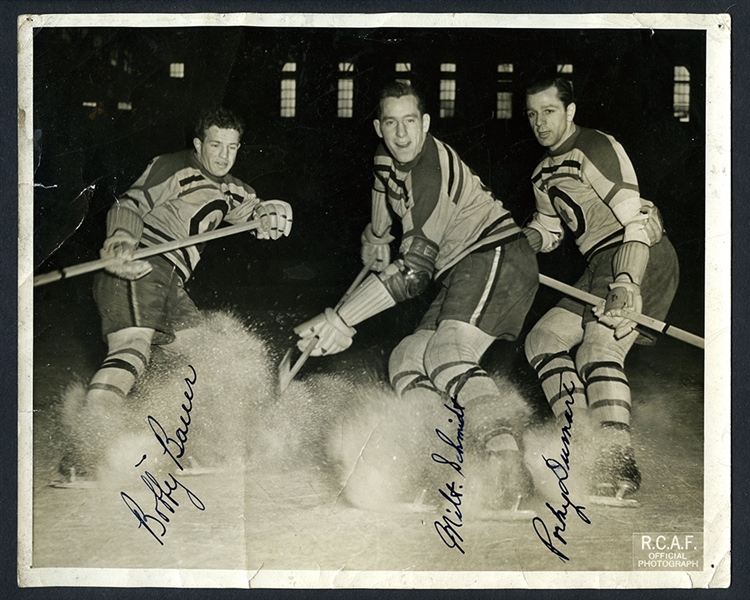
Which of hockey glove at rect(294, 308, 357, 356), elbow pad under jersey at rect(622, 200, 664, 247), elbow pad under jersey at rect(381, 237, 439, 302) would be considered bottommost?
hockey glove at rect(294, 308, 357, 356)

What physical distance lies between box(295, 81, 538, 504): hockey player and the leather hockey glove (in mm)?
363

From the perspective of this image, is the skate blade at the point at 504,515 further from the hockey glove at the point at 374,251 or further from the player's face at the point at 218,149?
the player's face at the point at 218,149

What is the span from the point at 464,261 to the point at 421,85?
38cm

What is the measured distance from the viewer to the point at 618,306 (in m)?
1.26

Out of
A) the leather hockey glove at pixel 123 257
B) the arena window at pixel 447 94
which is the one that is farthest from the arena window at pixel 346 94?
the leather hockey glove at pixel 123 257

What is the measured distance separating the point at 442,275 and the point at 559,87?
47 cm

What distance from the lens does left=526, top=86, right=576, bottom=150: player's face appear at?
1271 millimetres

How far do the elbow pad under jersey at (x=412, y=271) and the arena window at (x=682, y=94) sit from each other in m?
0.59

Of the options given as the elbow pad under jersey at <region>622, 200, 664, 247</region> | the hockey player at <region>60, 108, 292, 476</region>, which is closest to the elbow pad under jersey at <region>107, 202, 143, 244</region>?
the hockey player at <region>60, 108, 292, 476</region>
